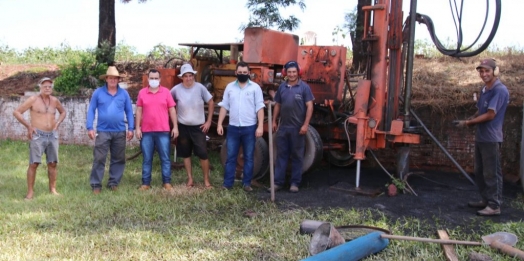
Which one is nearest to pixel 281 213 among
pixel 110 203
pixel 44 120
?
pixel 110 203

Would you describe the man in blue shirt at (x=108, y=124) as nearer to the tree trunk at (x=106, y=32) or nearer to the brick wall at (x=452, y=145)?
the brick wall at (x=452, y=145)

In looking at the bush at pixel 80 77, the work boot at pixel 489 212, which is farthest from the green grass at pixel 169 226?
the bush at pixel 80 77

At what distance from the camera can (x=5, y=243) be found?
495 cm

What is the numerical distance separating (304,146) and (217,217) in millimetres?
1990

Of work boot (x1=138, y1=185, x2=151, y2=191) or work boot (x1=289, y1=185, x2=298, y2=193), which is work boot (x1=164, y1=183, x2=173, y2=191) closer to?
work boot (x1=138, y1=185, x2=151, y2=191)

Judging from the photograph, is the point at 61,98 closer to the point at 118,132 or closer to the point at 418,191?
the point at 118,132

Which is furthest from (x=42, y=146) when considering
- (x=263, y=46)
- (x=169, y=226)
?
Result: (x=263, y=46)

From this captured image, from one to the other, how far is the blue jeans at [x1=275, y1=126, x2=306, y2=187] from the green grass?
24.6 inches

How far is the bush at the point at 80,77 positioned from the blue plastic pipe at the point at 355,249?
32.5 ft

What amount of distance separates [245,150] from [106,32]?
800 centimetres

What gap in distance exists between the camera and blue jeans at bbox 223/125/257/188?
7.39m

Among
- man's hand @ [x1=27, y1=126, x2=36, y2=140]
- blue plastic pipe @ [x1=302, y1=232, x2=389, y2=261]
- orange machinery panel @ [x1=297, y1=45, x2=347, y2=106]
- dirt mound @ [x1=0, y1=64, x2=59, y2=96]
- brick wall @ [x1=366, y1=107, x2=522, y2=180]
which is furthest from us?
dirt mound @ [x1=0, y1=64, x2=59, y2=96]

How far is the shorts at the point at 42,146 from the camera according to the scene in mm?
6887

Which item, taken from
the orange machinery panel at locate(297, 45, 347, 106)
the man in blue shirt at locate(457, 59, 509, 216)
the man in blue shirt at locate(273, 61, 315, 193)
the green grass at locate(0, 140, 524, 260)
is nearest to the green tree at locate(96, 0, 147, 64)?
the green grass at locate(0, 140, 524, 260)
